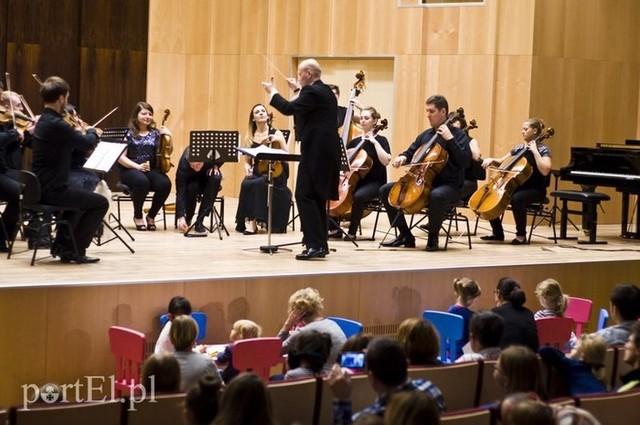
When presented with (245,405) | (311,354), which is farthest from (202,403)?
(311,354)

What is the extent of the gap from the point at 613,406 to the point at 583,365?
77cm

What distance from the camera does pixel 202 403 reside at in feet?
11.9

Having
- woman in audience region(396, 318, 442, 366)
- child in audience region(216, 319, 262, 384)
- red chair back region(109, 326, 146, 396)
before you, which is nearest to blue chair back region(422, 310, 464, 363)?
child in audience region(216, 319, 262, 384)

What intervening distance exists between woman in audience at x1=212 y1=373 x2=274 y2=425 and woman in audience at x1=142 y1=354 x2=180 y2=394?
86 cm

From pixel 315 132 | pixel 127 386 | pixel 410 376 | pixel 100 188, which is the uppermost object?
pixel 315 132

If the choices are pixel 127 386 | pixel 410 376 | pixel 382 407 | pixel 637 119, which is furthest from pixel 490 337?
pixel 637 119

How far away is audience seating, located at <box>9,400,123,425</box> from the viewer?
3785 millimetres

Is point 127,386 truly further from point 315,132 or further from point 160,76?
point 160,76

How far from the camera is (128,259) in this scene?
7.98 meters

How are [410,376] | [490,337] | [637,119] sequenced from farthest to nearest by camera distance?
1. [637,119]
2. [490,337]
3. [410,376]

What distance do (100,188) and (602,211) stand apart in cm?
648

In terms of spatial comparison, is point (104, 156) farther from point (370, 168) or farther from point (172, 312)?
point (370, 168)

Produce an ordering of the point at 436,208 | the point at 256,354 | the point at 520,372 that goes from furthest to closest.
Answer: the point at 436,208 → the point at 256,354 → the point at 520,372

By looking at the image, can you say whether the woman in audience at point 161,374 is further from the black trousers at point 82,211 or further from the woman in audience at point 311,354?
the black trousers at point 82,211
